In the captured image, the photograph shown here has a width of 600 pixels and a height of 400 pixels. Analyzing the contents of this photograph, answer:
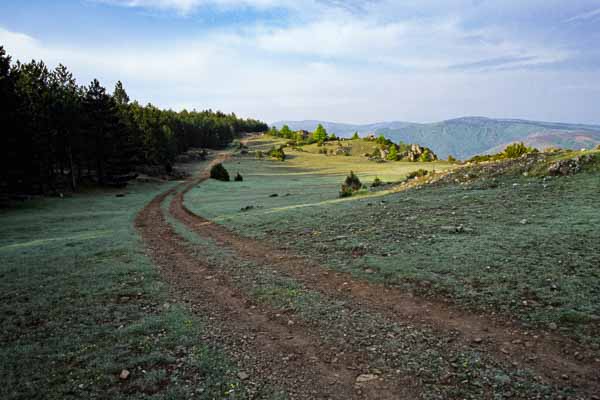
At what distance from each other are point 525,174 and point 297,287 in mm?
20062

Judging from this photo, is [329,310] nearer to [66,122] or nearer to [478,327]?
[478,327]

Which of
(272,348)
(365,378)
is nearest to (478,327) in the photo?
(365,378)

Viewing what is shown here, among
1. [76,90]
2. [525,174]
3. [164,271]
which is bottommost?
[164,271]

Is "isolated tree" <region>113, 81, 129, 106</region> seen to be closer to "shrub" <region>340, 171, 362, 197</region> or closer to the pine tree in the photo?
"shrub" <region>340, 171, 362, 197</region>

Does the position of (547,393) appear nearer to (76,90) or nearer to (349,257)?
(349,257)

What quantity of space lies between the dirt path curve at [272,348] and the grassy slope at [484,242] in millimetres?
3770

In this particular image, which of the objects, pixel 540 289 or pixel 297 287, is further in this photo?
pixel 297 287

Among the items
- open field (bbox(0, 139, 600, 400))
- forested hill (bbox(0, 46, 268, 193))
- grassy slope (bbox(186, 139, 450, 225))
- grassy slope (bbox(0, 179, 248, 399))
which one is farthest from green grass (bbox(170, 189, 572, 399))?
forested hill (bbox(0, 46, 268, 193))

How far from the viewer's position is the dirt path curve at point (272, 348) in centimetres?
561

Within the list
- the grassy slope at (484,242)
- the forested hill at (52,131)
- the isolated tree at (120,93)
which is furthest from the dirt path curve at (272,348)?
the isolated tree at (120,93)

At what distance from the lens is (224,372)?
245 inches

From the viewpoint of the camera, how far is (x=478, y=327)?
722 cm

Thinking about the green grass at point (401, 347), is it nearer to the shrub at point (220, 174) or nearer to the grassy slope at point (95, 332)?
the grassy slope at point (95, 332)

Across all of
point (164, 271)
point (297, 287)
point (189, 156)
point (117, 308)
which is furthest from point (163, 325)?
point (189, 156)
